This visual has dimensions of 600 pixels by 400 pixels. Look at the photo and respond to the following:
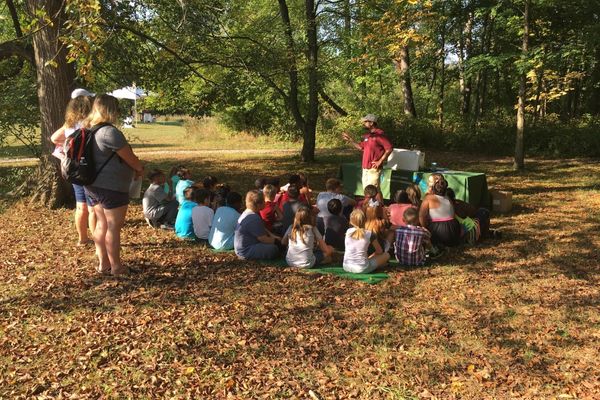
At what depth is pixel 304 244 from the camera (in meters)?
5.66

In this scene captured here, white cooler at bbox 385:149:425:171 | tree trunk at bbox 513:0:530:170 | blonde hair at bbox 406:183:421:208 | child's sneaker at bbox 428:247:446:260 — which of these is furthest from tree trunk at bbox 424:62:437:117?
child's sneaker at bbox 428:247:446:260

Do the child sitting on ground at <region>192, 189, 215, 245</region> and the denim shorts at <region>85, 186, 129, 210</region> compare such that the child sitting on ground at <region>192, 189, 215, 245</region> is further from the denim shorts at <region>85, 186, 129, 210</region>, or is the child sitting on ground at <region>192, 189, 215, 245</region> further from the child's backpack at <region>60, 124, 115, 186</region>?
the child's backpack at <region>60, 124, 115, 186</region>

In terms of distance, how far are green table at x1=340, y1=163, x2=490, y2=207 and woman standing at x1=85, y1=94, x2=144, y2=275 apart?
17.2 feet

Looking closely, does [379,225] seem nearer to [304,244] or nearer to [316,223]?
[316,223]

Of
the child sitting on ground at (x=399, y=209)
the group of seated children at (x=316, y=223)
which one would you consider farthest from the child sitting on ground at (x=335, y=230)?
the child sitting on ground at (x=399, y=209)

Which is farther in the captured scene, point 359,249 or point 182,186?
point 182,186

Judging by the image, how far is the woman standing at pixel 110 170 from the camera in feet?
14.4

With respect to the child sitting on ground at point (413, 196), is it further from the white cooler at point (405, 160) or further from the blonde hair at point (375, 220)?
the white cooler at point (405, 160)

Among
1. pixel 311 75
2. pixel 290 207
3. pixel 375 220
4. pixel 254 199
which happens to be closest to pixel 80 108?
pixel 254 199

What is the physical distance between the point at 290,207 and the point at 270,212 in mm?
372

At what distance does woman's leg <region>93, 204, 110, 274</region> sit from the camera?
4.68 meters

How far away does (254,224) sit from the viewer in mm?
5887

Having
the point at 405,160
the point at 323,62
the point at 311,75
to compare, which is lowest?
the point at 405,160

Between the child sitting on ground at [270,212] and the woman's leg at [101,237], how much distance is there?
86.2 inches
